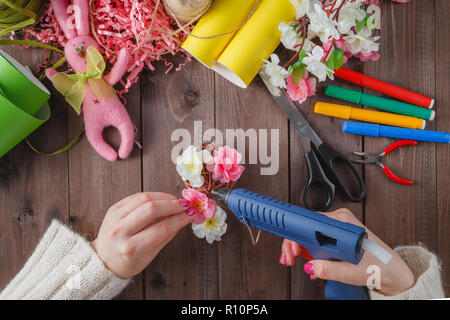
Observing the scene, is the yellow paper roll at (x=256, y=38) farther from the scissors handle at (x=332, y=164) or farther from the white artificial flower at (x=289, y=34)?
the scissors handle at (x=332, y=164)

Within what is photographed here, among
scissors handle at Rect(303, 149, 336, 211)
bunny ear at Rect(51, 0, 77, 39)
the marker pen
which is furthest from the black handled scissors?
bunny ear at Rect(51, 0, 77, 39)

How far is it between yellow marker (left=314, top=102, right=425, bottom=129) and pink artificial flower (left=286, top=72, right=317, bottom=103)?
0.12 feet

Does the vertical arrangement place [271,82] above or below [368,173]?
above

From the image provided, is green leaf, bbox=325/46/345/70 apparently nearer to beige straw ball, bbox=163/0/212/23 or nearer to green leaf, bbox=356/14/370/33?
green leaf, bbox=356/14/370/33

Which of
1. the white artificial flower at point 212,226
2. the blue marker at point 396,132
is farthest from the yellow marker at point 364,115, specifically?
the white artificial flower at point 212,226

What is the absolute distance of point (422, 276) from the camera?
1.96 ft

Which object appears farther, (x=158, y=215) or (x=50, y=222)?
(x=50, y=222)

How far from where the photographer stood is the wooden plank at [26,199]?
0.67 m

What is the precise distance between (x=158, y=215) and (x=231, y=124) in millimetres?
212

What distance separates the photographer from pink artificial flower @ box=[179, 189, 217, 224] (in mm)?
577

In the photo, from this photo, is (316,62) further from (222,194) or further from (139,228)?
(139,228)

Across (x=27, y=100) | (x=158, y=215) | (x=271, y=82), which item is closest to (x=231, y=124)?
(x=271, y=82)

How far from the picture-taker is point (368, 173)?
66 centimetres
